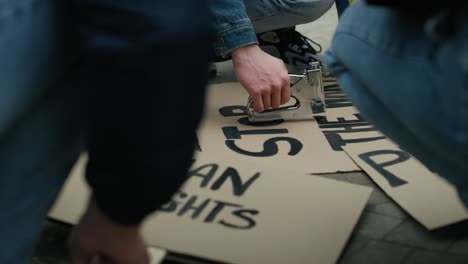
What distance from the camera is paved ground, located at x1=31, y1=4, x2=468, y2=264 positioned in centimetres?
87

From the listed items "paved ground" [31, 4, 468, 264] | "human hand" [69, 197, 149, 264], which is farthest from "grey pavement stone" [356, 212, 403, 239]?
"human hand" [69, 197, 149, 264]

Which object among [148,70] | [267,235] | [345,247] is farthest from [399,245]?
[148,70]

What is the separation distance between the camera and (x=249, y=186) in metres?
1.00

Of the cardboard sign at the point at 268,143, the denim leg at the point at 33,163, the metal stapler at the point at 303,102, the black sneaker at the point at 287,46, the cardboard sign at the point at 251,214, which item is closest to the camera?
the denim leg at the point at 33,163

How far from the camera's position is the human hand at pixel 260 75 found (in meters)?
1.04

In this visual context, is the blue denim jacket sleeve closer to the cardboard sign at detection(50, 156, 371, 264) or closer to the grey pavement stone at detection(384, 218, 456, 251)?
the cardboard sign at detection(50, 156, 371, 264)

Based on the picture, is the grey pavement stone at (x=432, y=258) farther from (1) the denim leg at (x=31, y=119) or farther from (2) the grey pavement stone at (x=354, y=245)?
(1) the denim leg at (x=31, y=119)

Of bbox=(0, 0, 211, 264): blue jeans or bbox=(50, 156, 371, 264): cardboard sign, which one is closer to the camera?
bbox=(0, 0, 211, 264): blue jeans

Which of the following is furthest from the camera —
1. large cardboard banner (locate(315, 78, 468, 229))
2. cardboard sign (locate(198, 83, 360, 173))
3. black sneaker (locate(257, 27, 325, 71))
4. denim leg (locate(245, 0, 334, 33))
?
black sneaker (locate(257, 27, 325, 71))

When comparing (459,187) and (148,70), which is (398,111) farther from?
(148,70)

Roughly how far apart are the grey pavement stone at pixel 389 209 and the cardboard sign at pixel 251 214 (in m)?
0.03

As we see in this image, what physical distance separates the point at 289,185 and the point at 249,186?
0.22 ft

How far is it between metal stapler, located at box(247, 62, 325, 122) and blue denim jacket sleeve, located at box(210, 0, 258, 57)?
309 millimetres

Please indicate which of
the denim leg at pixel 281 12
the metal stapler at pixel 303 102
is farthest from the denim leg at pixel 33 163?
the denim leg at pixel 281 12
